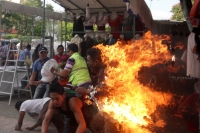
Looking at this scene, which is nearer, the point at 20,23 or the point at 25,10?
the point at 25,10

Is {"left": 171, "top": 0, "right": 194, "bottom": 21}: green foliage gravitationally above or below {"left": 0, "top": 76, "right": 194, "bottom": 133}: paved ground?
above

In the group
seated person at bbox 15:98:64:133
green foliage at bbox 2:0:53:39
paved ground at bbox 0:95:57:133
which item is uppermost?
green foliage at bbox 2:0:53:39

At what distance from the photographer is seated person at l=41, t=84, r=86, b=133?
4.49m

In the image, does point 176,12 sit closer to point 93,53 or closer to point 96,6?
point 96,6

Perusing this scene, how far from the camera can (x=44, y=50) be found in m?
7.08

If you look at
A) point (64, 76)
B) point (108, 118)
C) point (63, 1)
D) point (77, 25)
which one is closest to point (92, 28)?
point (77, 25)

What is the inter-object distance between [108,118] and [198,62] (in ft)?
5.92

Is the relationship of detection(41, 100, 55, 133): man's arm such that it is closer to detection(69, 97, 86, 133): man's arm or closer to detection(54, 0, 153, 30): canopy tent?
detection(69, 97, 86, 133): man's arm

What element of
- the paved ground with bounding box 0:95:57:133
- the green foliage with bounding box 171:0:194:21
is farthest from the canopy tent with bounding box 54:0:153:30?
the green foliage with bounding box 171:0:194:21

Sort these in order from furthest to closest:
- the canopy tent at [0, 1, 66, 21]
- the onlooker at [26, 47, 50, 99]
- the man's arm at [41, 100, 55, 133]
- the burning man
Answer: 1. the canopy tent at [0, 1, 66, 21]
2. the onlooker at [26, 47, 50, 99]
3. the burning man
4. the man's arm at [41, 100, 55, 133]

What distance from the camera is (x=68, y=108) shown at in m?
4.64

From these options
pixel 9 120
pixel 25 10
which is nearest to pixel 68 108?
pixel 9 120

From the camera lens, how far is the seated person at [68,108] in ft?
14.7

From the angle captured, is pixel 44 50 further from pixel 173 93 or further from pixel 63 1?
pixel 173 93
